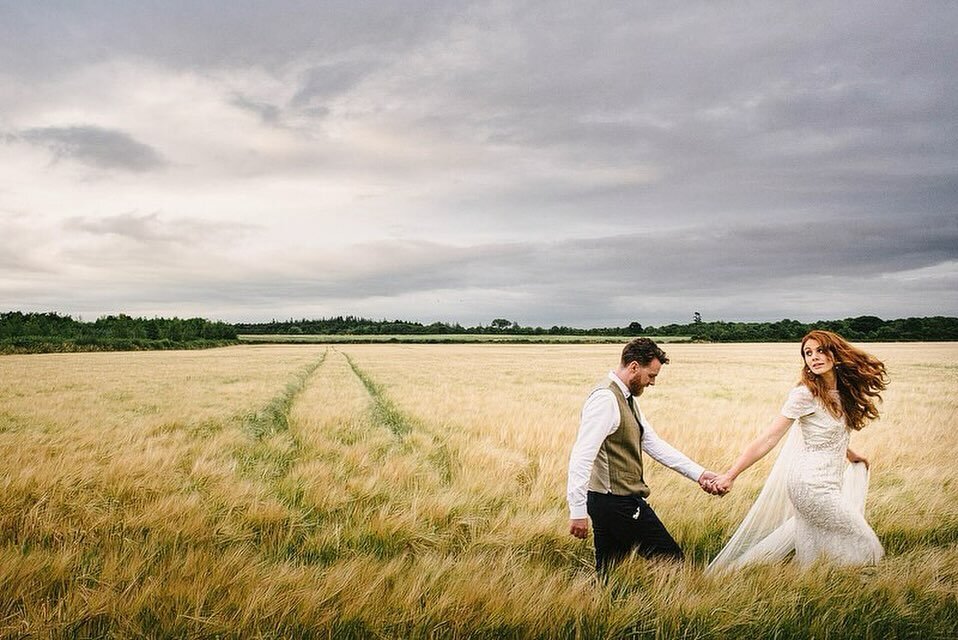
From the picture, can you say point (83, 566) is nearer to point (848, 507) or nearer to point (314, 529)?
point (314, 529)

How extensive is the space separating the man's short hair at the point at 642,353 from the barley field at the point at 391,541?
1402mm

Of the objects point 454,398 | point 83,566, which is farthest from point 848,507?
point 454,398

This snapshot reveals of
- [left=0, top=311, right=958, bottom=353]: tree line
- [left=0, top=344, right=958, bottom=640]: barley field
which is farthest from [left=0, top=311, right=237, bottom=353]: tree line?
[left=0, top=344, right=958, bottom=640]: barley field

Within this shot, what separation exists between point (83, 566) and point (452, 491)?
3.32 meters

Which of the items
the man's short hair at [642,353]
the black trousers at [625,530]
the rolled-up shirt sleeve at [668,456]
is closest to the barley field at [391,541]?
the black trousers at [625,530]

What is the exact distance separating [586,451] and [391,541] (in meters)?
2.10

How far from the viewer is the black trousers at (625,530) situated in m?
3.94

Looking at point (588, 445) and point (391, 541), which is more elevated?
point (588, 445)

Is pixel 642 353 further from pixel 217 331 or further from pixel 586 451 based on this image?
pixel 217 331

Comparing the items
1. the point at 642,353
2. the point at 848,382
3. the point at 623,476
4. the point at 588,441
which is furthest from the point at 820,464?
the point at 588,441

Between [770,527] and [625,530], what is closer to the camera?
[625,530]

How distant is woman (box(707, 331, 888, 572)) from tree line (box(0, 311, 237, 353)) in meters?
79.8

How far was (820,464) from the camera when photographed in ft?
14.1

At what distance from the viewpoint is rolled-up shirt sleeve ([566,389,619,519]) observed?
374 centimetres
